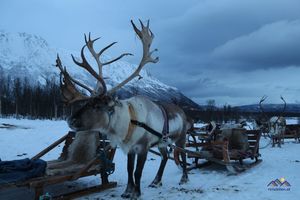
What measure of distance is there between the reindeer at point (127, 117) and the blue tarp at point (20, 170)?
108cm

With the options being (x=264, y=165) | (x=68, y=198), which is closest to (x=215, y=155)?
(x=264, y=165)

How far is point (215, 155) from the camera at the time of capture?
10.5m

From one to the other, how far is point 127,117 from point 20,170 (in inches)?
76.6

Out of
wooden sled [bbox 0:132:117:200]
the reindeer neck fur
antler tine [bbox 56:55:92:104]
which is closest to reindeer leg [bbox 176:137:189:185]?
the reindeer neck fur

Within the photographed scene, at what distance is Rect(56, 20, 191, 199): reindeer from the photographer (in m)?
6.11

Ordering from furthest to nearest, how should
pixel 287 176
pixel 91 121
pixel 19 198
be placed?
pixel 287 176, pixel 19 198, pixel 91 121

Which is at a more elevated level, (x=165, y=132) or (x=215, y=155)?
(x=165, y=132)

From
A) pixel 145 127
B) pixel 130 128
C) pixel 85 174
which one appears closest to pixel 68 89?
pixel 130 128

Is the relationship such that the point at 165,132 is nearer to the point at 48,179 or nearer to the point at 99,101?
the point at 99,101

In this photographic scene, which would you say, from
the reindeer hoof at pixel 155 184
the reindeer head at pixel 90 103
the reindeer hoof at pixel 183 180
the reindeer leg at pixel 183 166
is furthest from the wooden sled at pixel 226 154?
the reindeer head at pixel 90 103

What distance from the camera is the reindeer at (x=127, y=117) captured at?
6105 millimetres

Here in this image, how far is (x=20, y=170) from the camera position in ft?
20.3

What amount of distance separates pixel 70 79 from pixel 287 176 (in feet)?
18.5

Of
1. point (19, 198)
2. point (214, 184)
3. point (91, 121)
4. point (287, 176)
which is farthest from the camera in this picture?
point (287, 176)
